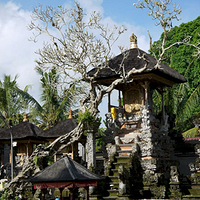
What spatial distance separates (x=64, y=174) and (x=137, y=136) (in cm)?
680

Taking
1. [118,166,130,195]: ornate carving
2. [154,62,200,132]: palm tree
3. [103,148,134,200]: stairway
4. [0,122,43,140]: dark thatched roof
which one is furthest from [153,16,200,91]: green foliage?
[118,166,130,195]: ornate carving

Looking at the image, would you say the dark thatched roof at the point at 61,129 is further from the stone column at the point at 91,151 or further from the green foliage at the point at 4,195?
the green foliage at the point at 4,195

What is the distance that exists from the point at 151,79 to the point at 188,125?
941 cm

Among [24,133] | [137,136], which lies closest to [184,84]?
[137,136]

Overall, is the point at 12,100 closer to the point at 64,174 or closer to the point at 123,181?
the point at 123,181

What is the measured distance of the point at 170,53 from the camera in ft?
96.8

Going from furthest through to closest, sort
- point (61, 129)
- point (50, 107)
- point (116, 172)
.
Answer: point (50, 107) → point (61, 129) → point (116, 172)

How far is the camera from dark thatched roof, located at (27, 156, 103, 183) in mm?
10258

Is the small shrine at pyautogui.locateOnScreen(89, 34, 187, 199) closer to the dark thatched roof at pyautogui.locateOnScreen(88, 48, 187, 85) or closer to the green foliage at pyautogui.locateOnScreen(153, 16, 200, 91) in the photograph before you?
the dark thatched roof at pyautogui.locateOnScreen(88, 48, 187, 85)

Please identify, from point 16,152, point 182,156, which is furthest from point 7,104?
point 182,156

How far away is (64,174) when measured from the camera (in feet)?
34.1

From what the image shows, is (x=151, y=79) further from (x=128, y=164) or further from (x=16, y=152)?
(x=16, y=152)

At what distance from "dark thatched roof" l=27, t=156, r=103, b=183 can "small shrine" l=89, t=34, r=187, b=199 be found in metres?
3.78

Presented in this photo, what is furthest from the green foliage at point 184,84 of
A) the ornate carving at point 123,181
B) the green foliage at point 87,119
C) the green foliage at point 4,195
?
the green foliage at point 4,195
